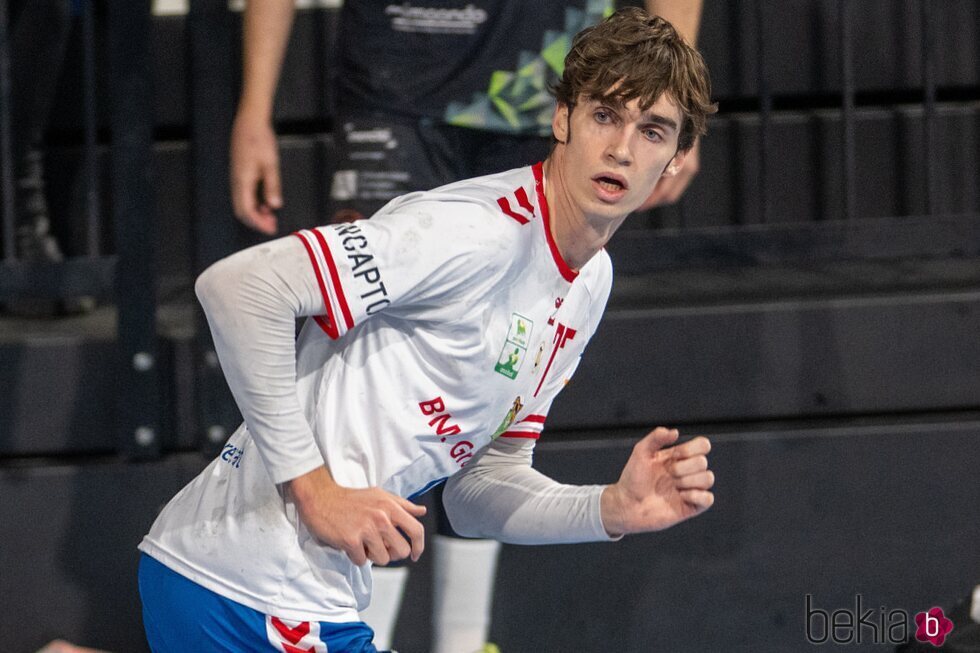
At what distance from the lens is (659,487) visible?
79.9 inches

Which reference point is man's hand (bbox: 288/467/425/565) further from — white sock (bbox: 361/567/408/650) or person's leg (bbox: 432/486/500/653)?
white sock (bbox: 361/567/408/650)

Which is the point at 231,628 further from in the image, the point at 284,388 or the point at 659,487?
the point at 659,487

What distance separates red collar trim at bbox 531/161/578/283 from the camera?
1.99 metres

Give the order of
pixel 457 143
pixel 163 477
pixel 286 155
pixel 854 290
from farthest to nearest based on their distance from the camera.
A: pixel 286 155, pixel 854 290, pixel 163 477, pixel 457 143

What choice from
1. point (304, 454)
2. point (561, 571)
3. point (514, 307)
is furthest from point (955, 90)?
point (304, 454)

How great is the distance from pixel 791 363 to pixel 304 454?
2006 mm

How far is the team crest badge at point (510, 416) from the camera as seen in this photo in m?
2.10

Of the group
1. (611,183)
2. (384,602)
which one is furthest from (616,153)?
(384,602)

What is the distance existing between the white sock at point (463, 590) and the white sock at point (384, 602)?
0.18 m

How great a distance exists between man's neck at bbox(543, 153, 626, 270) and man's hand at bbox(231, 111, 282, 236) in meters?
1.06

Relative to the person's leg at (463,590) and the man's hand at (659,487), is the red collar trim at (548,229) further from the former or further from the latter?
the person's leg at (463,590)

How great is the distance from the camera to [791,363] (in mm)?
3541

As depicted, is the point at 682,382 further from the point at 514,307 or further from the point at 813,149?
the point at 514,307

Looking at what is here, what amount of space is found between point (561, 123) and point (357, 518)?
68cm
